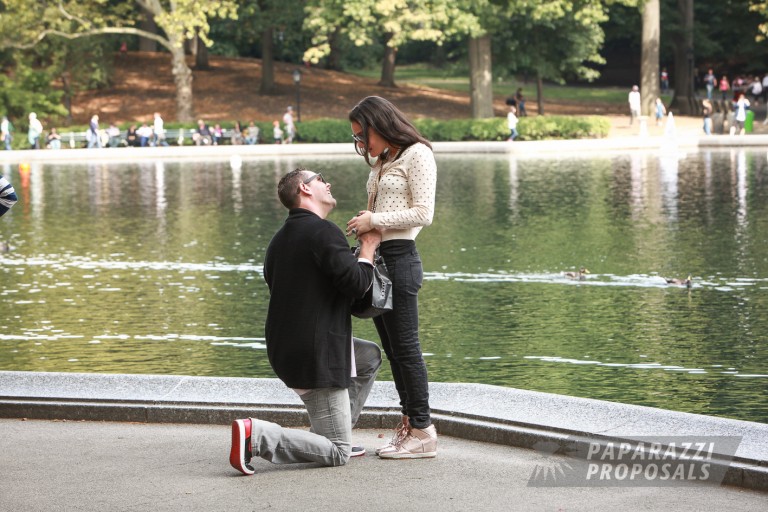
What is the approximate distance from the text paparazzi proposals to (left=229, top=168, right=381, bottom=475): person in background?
1026 mm

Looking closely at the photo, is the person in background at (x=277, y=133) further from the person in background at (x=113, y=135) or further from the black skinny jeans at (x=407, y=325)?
the black skinny jeans at (x=407, y=325)

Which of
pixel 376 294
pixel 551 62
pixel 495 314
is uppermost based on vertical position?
pixel 551 62

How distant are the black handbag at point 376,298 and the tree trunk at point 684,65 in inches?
1881

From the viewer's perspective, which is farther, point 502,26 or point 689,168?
point 502,26

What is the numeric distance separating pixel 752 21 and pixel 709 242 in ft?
150

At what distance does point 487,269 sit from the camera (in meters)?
14.5

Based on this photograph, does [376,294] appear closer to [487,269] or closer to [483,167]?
[487,269]

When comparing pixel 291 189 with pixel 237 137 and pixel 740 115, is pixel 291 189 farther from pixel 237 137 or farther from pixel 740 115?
pixel 237 137

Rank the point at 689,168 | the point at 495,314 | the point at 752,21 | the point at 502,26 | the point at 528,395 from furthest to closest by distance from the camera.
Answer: the point at 752,21 → the point at 502,26 → the point at 689,168 → the point at 495,314 → the point at 528,395

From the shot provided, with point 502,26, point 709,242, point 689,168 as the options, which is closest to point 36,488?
point 709,242

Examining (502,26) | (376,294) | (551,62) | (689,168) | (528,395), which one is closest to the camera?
(376,294)

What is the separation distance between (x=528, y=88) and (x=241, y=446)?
6648cm

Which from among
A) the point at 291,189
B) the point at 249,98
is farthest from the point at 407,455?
the point at 249,98

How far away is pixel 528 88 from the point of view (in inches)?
2793
